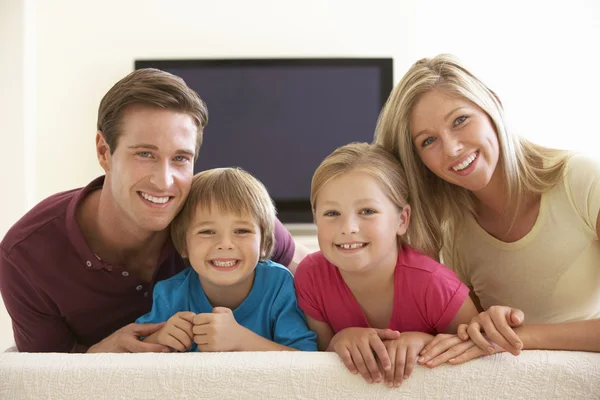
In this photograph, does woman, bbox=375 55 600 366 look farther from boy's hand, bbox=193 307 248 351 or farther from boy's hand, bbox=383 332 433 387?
boy's hand, bbox=193 307 248 351

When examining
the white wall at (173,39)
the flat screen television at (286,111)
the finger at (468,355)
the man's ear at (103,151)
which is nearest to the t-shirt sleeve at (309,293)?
the finger at (468,355)

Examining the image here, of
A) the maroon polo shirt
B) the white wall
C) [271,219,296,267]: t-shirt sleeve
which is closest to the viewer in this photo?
the maroon polo shirt

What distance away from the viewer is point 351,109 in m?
4.21

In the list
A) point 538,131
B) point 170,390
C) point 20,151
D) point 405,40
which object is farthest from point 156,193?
point 538,131

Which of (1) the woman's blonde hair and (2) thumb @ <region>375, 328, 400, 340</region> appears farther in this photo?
(1) the woman's blonde hair

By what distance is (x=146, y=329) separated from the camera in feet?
4.82

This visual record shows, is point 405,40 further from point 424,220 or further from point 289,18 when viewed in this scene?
point 424,220

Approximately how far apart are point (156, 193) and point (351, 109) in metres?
2.84

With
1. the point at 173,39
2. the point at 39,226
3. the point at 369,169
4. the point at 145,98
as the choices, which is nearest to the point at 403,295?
the point at 369,169

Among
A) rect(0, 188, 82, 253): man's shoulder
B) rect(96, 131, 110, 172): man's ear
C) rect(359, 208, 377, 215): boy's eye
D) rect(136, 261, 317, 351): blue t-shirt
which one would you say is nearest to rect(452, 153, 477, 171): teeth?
rect(359, 208, 377, 215): boy's eye

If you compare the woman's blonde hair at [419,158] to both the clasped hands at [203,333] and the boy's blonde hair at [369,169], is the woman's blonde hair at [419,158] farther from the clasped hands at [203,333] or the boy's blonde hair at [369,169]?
the clasped hands at [203,333]

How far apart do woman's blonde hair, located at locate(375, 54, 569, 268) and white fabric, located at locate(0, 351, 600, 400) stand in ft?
1.69

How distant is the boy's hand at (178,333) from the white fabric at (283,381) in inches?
9.9

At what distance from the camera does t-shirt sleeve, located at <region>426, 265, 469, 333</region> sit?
4.54 feet
